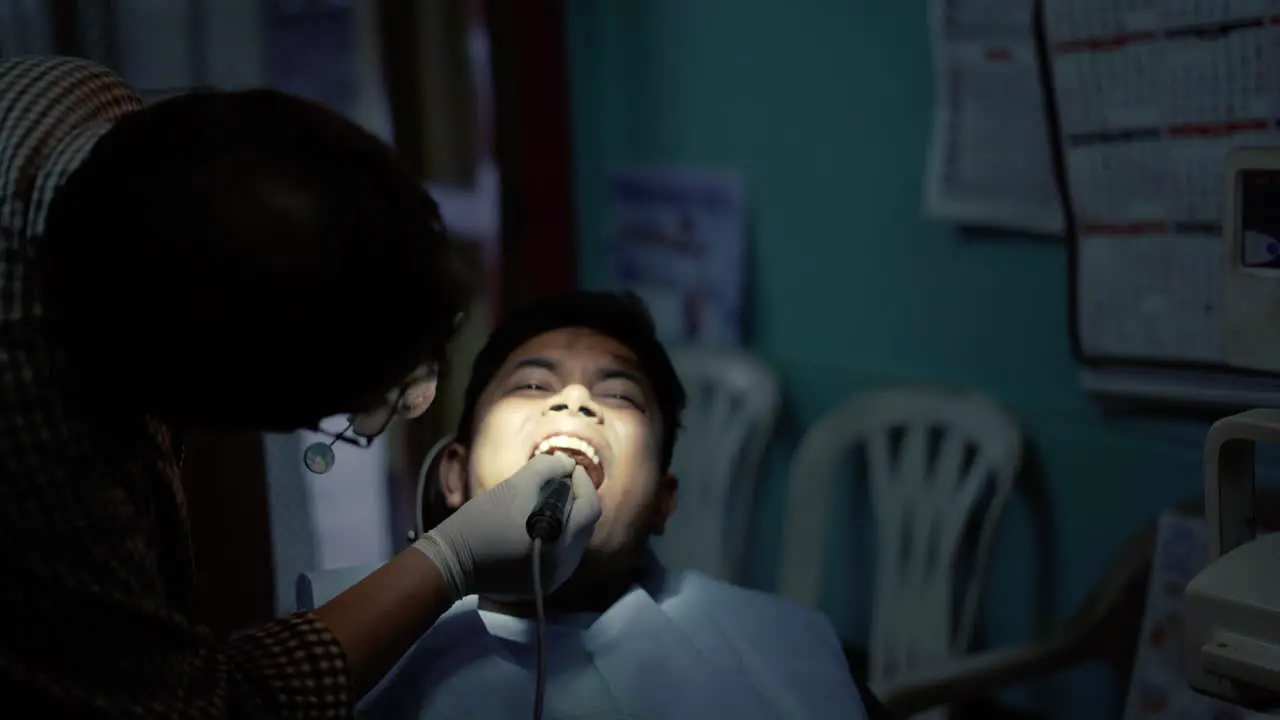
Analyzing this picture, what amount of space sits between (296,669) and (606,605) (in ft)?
1.44

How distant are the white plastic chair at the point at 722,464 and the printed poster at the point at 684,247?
0.35 ft

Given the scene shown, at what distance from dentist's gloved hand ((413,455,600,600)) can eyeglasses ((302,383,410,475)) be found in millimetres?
108

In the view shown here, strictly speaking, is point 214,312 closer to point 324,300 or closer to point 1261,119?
point 324,300

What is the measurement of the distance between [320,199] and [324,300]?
0.06 m

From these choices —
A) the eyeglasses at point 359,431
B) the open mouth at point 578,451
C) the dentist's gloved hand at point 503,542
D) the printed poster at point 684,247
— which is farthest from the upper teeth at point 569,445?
the printed poster at point 684,247

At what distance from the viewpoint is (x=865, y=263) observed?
2.08 meters

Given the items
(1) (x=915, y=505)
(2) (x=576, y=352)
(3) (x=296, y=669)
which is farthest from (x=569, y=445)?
(1) (x=915, y=505)

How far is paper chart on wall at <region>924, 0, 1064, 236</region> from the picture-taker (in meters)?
1.79

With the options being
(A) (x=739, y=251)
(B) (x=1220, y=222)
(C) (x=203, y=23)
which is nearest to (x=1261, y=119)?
(B) (x=1220, y=222)

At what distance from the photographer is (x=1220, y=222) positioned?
1575 mm

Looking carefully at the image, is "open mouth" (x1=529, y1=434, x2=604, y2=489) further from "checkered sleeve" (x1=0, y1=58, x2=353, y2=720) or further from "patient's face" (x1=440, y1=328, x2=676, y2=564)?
"checkered sleeve" (x1=0, y1=58, x2=353, y2=720)

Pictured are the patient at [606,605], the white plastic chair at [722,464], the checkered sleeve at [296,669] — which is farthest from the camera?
the white plastic chair at [722,464]

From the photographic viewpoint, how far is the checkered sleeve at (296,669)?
2.97 feet

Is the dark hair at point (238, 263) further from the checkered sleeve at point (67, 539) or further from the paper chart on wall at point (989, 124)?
the paper chart on wall at point (989, 124)
